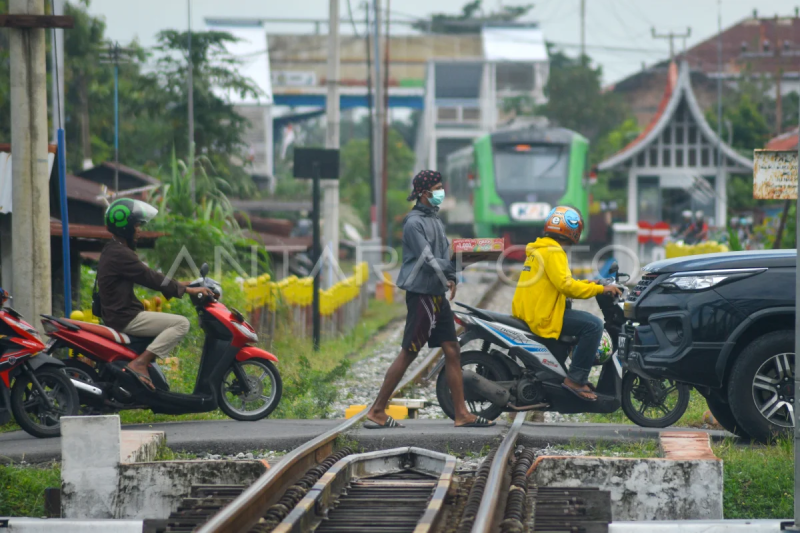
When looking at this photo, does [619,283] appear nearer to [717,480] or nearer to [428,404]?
[428,404]

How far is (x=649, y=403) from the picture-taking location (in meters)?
8.66

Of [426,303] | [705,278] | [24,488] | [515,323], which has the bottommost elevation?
[24,488]

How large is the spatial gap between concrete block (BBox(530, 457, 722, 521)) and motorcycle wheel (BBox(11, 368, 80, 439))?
3.60 m

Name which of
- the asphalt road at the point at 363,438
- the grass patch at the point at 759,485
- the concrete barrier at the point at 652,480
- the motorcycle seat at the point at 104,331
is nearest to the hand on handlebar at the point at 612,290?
the asphalt road at the point at 363,438

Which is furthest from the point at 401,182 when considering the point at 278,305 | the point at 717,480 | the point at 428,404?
the point at 717,480

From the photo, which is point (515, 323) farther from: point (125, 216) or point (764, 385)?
point (125, 216)

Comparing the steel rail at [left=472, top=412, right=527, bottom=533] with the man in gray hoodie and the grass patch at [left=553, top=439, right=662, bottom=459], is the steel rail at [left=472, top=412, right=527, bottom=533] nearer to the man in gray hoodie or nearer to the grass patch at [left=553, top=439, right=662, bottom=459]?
the grass patch at [left=553, top=439, right=662, bottom=459]

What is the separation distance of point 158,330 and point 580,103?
53237 mm

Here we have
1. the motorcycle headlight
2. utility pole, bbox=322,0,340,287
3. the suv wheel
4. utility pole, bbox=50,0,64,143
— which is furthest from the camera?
utility pole, bbox=322,0,340,287

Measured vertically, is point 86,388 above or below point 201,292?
below

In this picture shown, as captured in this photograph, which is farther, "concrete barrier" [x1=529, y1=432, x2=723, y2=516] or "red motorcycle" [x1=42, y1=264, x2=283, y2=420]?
"red motorcycle" [x1=42, y1=264, x2=283, y2=420]

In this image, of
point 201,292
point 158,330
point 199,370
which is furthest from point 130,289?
point 199,370

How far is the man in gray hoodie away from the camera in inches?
324

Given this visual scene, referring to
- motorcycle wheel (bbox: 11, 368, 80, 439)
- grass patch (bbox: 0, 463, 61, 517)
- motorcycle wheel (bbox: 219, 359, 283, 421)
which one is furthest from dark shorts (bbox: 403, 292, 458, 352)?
grass patch (bbox: 0, 463, 61, 517)
